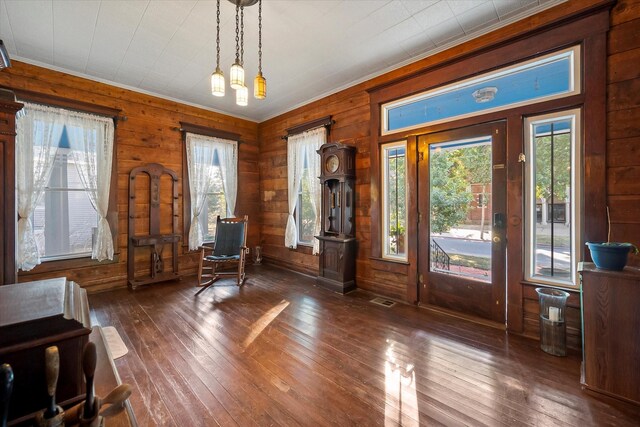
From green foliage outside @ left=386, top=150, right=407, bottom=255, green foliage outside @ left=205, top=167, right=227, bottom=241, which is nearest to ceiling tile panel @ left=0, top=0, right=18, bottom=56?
green foliage outside @ left=205, top=167, right=227, bottom=241

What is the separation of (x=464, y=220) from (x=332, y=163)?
6.13ft

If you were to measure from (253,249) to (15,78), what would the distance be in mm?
3972

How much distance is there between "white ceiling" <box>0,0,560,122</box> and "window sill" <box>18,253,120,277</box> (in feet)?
8.09

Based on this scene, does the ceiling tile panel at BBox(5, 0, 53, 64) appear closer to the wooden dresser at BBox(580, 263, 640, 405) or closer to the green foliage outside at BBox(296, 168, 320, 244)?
the green foliage outside at BBox(296, 168, 320, 244)

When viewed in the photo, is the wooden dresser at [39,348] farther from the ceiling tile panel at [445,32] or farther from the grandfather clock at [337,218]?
the ceiling tile panel at [445,32]

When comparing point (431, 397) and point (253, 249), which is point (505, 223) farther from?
point (253, 249)

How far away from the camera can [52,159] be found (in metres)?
3.54

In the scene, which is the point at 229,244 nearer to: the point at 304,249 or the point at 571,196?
the point at 304,249

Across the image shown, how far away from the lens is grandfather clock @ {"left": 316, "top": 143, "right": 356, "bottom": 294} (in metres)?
3.87

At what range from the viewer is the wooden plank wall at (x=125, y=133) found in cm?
351

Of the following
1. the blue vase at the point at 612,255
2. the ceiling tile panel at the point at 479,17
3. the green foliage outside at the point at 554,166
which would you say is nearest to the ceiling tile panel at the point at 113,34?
the ceiling tile panel at the point at 479,17

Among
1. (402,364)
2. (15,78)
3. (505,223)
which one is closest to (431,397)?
(402,364)

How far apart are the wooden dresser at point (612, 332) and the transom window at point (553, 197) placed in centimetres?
60

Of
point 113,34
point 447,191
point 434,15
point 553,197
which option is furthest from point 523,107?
point 113,34
